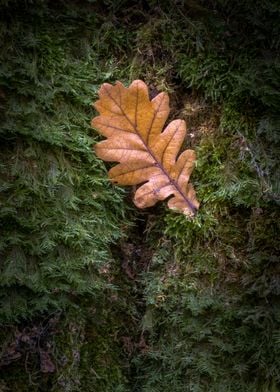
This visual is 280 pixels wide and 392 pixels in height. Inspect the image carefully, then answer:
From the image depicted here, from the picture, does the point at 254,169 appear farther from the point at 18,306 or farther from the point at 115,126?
the point at 18,306

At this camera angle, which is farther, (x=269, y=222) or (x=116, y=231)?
(x=116, y=231)

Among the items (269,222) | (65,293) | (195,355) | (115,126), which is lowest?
(195,355)

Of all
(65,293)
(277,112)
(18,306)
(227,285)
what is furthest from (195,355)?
(277,112)

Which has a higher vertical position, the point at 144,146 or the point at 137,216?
the point at 144,146
